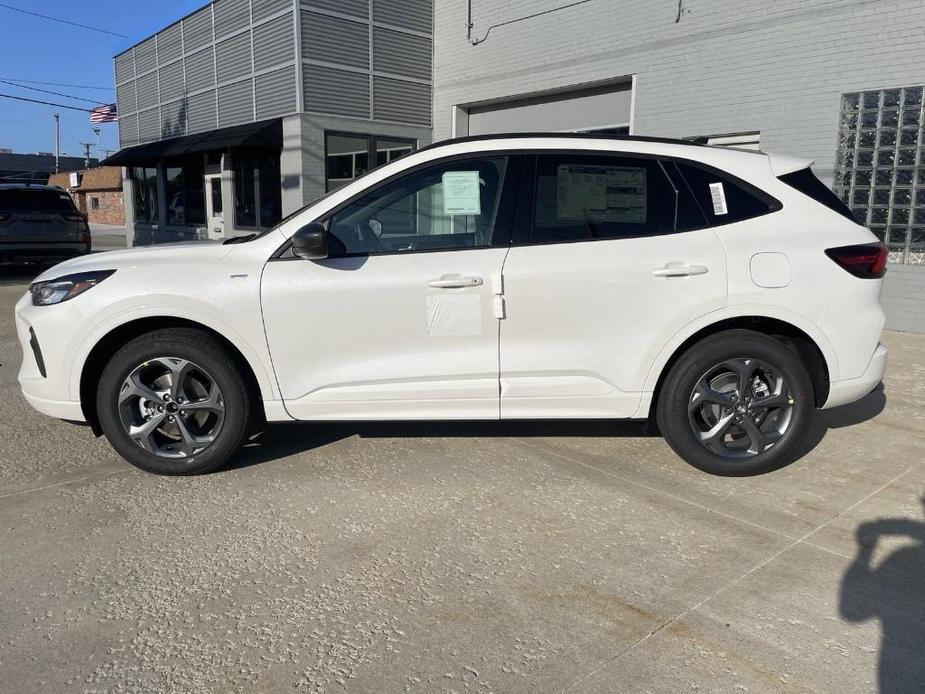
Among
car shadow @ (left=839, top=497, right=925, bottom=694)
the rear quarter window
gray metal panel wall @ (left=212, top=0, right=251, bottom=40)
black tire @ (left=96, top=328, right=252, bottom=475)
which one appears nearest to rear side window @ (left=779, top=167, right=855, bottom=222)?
the rear quarter window

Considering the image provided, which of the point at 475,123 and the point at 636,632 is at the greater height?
the point at 475,123

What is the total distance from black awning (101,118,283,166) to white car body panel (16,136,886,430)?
478 inches

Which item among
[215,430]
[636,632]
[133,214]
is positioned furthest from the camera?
[133,214]

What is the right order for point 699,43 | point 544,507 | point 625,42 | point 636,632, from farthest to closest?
point 625,42, point 699,43, point 544,507, point 636,632

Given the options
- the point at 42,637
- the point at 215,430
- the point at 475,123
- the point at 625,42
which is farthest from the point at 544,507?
the point at 475,123

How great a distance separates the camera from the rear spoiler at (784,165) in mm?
3900

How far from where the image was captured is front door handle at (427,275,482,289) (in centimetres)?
367

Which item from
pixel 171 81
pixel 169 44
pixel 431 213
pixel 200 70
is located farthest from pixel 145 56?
pixel 431 213

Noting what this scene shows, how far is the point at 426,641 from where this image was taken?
98.3 inches

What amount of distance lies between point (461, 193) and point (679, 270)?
4.06 ft

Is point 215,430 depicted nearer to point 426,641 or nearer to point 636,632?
point 426,641

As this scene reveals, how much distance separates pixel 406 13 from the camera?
15.8 m

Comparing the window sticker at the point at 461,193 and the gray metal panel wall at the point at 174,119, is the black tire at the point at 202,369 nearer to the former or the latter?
the window sticker at the point at 461,193

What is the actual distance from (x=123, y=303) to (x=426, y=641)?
241 cm
